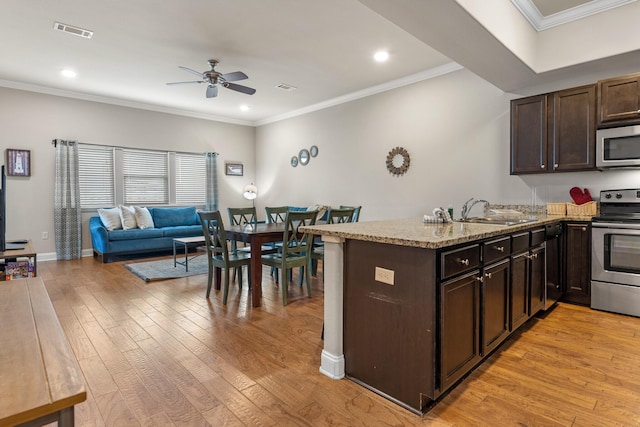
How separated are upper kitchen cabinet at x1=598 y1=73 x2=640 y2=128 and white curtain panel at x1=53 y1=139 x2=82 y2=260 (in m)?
7.52

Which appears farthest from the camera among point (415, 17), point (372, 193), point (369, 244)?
point (372, 193)

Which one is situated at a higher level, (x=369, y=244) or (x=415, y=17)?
(x=415, y=17)

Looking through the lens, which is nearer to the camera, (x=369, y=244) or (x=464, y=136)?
(x=369, y=244)

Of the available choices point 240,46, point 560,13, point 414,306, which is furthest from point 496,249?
point 240,46

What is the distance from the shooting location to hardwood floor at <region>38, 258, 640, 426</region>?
177 cm

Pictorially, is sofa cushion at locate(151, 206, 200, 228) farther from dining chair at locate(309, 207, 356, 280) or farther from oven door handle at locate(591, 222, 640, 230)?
oven door handle at locate(591, 222, 640, 230)

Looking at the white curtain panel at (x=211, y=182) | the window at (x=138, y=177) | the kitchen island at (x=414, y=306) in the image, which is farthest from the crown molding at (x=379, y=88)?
the kitchen island at (x=414, y=306)

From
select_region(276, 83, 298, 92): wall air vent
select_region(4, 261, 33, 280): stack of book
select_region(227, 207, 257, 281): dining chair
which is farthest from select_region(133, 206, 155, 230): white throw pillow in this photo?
select_region(276, 83, 298, 92): wall air vent

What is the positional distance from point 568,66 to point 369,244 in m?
3.16

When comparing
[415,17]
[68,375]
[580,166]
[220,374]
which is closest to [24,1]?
[415,17]

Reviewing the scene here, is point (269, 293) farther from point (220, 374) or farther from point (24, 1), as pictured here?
point (24, 1)

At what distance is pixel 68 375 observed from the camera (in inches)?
32.1

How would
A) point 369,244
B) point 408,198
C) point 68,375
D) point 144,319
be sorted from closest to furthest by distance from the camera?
point 68,375, point 369,244, point 144,319, point 408,198

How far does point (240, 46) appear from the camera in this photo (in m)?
4.19
